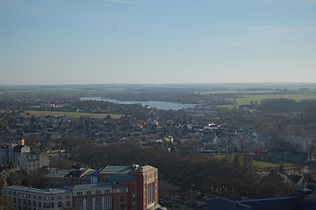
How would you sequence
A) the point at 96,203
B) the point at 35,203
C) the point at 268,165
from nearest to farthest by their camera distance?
the point at 35,203 < the point at 96,203 < the point at 268,165

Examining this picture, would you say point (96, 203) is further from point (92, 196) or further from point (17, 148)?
point (17, 148)

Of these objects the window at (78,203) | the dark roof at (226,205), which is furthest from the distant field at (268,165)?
the dark roof at (226,205)

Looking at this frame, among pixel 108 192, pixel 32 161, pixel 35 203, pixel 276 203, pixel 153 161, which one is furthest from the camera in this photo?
pixel 32 161

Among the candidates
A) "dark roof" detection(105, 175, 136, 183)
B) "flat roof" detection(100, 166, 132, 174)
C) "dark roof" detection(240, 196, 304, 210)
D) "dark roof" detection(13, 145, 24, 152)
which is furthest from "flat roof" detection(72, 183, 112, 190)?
"dark roof" detection(13, 145, 24, 152)

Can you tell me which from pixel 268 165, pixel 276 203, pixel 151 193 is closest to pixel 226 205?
pixel 276 203

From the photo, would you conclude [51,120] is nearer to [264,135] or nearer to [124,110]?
[124,110]

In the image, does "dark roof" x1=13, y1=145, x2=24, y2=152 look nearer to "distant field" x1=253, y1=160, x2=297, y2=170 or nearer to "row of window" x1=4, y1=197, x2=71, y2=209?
"row of window" x1=4, y1=197, x2=71, y2=209

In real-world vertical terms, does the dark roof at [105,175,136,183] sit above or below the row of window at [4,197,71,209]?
above

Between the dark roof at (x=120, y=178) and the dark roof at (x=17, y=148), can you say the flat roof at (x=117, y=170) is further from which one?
the dark roof at (x=17, y=148)
